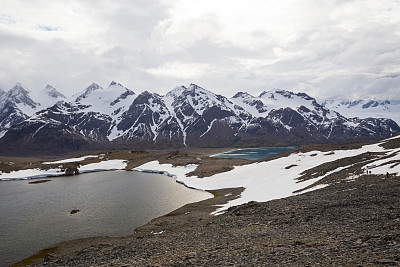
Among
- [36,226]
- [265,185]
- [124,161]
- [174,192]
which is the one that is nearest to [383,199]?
[265,185]

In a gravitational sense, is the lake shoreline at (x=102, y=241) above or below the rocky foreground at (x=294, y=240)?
below

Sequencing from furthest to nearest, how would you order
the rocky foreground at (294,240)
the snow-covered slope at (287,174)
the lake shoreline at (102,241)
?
the snow-covered slope at (287,174)
the lake shoreline at (102,241)
the rocky foreground at (294,240)

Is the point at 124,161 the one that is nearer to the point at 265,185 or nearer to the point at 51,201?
the point at 51,201

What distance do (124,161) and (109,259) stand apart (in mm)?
128905

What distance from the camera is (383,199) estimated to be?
958 inches

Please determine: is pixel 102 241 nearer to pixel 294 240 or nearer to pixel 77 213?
pixel 77 213

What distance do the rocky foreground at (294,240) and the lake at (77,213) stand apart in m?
5.94

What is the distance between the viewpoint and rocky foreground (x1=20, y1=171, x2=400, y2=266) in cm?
1348

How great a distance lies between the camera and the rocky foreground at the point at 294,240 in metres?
13.5

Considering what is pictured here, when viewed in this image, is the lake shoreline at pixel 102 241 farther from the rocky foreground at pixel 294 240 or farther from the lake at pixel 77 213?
the lake at pixel 77 213

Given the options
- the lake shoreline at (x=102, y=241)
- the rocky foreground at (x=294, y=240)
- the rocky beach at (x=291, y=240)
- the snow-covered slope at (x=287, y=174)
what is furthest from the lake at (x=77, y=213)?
the snow-covered slope at (x=287, y=174)

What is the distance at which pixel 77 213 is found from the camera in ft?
161

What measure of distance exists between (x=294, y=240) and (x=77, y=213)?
44.1 metres

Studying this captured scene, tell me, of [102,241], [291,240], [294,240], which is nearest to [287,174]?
[102,241]
